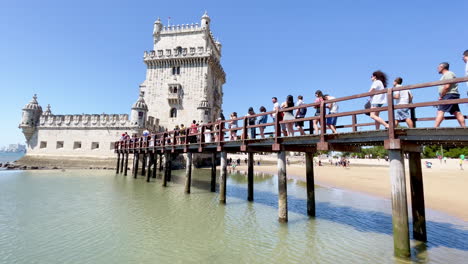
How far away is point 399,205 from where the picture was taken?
19.4 ft

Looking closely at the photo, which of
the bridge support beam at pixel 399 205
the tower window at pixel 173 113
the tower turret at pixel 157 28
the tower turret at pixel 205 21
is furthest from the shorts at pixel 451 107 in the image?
the tower turret at pixel 157 28

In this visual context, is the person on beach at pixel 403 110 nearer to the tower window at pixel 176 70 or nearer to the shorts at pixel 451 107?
the shorts at pixel 451 107

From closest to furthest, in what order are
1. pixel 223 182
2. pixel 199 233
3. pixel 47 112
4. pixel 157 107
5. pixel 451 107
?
pixel 451 107 → pixel 199 233 → pixel 223 182 → pixel 47 112 → pixel 157 107

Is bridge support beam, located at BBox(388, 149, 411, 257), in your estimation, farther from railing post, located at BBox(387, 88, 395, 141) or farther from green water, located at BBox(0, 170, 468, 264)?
railing post, located at BBox(387, 88, 395, 141)

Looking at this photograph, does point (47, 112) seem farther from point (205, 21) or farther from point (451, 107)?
point (451, 107)

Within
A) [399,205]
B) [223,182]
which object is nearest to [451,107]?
[399,205]

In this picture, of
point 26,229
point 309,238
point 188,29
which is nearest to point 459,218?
point 309,238

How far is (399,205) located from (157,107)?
1539 inches

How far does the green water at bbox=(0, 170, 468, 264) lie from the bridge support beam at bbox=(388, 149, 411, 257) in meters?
0.34

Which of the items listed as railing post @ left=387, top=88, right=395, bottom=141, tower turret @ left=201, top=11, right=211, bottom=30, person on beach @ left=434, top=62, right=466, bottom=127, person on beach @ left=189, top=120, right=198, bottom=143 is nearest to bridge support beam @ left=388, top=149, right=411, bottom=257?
railing post @ left=387, top=88, right=395, bottom=141

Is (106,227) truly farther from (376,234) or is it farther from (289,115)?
(376,234)

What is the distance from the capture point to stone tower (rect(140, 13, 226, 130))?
39.6m

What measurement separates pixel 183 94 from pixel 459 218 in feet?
119

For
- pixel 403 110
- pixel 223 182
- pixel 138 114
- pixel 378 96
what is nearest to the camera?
pixel 403 110
